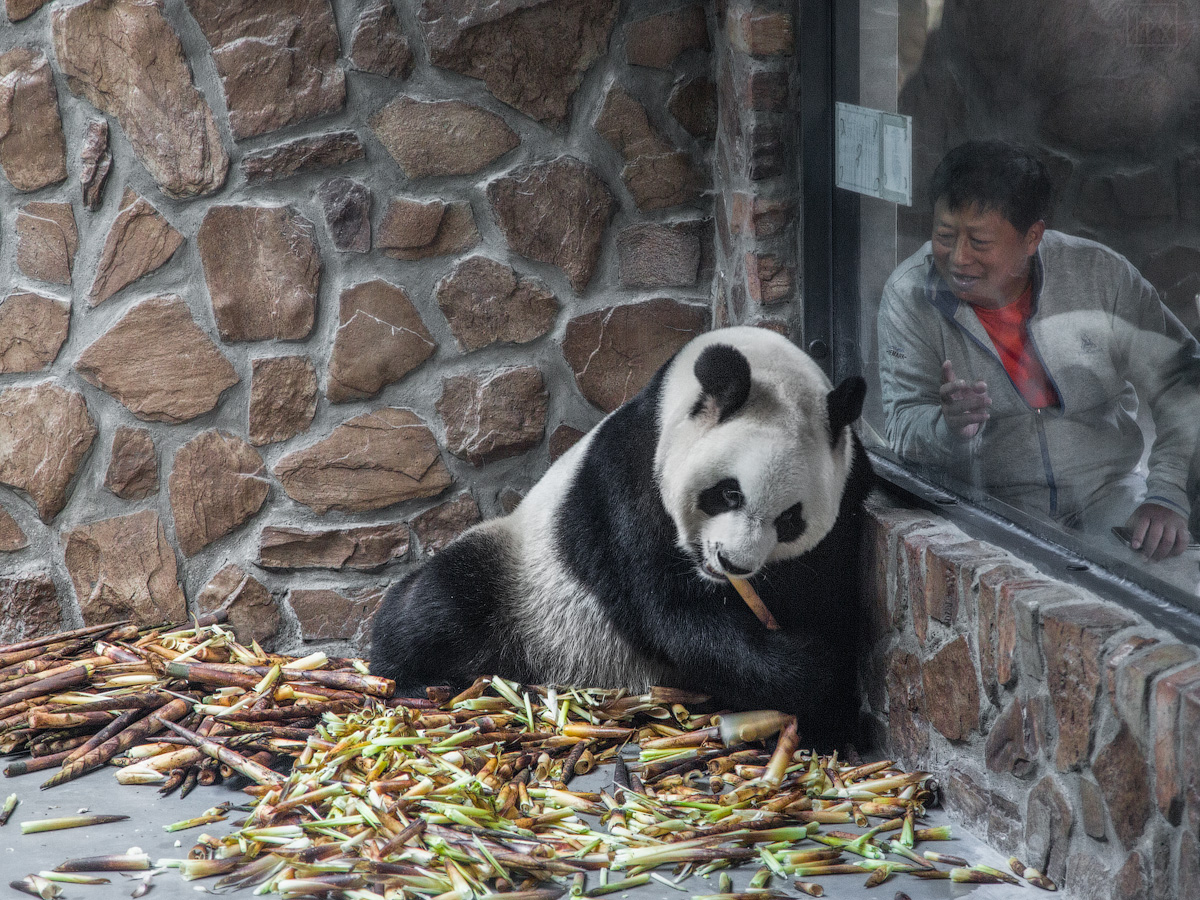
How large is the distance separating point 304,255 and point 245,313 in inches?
9.7

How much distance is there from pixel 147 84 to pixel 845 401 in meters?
2.14

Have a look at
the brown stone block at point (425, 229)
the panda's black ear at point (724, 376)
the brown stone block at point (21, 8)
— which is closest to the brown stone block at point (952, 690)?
the panda's black ear at point (724, 376)

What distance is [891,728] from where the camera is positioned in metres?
2.57

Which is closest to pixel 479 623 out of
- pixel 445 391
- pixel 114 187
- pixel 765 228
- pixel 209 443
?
pixel 445 391

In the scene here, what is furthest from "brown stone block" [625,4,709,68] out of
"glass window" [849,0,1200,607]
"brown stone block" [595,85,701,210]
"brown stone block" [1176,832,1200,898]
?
"brown stone block" [1176,832,1200,898]

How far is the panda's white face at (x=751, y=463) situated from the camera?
2.34 metres

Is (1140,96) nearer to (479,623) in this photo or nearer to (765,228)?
(765,228)

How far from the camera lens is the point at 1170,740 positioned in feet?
5.35

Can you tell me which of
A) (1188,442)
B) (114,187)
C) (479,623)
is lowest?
(479,623)

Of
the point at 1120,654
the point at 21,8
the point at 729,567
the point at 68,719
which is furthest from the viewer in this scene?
the point at 21,8

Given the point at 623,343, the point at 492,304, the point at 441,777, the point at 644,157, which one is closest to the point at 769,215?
the point at 644,157

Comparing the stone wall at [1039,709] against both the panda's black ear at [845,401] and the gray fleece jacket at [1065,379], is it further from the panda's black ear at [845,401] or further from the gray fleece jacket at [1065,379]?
the panda's black ear at [845,401]

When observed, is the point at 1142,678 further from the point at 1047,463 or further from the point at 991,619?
the point at 1047,463

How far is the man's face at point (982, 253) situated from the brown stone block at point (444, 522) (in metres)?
1.60
